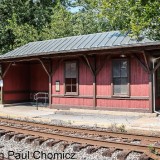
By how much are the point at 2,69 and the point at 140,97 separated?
30.8 ft

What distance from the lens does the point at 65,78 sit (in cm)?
1591

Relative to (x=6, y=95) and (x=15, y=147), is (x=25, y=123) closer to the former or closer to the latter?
(x=15, y=147)

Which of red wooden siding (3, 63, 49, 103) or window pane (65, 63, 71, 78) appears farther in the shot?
red wooden siding (3, 63, 49, 103)

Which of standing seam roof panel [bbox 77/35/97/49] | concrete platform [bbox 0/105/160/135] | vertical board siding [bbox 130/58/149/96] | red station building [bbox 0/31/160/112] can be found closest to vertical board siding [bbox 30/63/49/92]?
red station building [bbox 0/31/160/112]

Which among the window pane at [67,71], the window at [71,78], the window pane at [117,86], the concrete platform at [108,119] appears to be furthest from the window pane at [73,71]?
the window pane at [117,86]

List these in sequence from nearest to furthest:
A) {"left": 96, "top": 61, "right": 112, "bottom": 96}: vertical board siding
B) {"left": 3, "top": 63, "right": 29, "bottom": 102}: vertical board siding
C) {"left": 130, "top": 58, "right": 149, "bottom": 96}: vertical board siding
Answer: {"left": 130, "top": 58, "right": 149, "bottom": 96}: vertical board siding → {"left": 96, "top": 61, "right": 112, "bottom": 96}: vertical board siding → {"left": 3, "top": 63, "right": 29, "bottom": 102}: vertical board siding

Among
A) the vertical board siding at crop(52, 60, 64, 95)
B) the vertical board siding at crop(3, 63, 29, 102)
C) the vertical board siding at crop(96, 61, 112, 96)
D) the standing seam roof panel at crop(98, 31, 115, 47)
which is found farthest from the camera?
the vertical board siding at crop(3, 63, 29, 102)

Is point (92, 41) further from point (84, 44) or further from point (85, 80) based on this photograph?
point (85, 80)

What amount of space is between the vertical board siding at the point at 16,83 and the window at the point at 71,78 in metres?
4.91

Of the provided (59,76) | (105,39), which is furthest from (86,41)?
(59,76)

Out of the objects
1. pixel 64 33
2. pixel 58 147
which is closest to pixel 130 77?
pixel 58 147

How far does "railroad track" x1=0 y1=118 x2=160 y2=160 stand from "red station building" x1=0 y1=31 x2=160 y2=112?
15.3 ft

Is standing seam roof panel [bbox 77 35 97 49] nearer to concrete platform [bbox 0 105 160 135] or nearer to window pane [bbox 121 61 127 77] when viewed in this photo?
window pane [bbox 121 61 127 77]

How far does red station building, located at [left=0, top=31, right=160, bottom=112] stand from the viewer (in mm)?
13086
